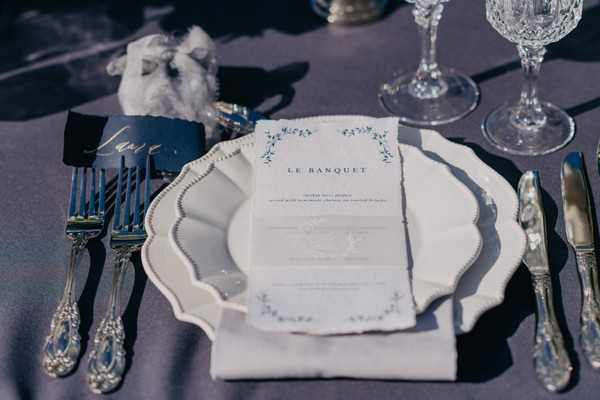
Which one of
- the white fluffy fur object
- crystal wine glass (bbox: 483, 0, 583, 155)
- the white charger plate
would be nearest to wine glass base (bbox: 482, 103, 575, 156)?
crystal wine glass (bbox: 483, 0, 583, 155)

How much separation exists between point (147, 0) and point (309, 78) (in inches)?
13.7

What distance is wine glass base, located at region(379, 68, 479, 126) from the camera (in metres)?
1.03

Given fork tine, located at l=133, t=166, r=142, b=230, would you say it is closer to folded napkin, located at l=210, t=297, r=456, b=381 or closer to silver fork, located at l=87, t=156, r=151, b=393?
silver fork, located at l=87, t=156, r=151, b=393

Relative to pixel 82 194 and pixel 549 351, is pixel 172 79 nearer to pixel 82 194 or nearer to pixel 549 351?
pixel 82 194

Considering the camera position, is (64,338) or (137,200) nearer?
(64,338)

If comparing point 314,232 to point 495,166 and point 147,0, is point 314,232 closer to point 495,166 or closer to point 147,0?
point 495,166

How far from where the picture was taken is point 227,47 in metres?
1.17

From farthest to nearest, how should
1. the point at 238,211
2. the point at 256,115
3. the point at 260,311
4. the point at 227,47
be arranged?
the point at 227,47 < the point at 256,115 < the point at 238,211 < the point at 260,311

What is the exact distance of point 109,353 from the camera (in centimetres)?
75

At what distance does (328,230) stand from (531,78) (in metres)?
0.35

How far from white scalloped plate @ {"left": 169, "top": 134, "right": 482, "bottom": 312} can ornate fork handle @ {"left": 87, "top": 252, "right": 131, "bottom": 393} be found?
3.8 inches

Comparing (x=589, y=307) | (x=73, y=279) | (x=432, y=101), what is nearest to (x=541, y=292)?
(x=589, y=307)

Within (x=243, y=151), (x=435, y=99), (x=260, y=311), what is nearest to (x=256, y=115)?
(x=243, y=151)

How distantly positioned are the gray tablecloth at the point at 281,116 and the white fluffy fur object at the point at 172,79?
75 millimetres
